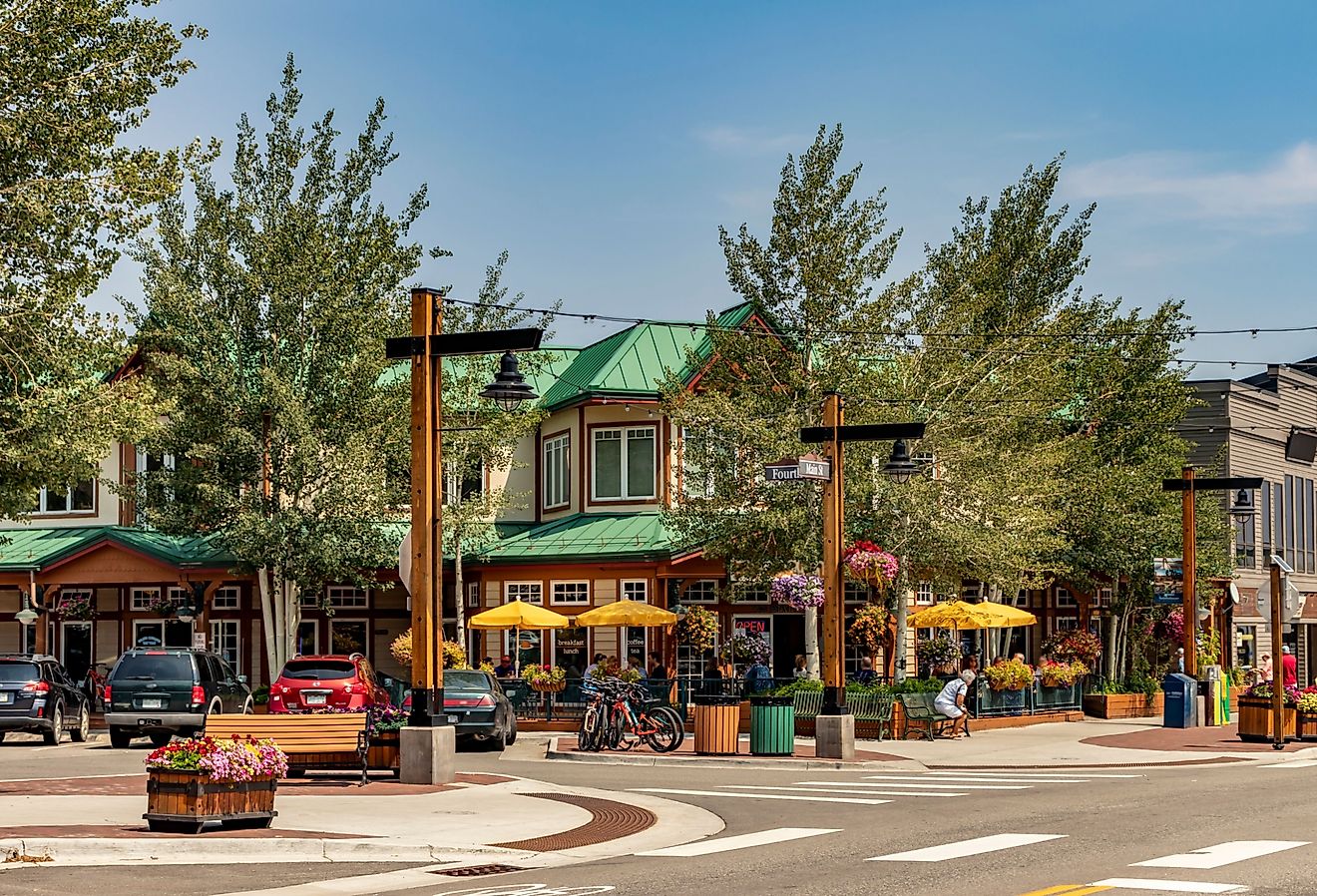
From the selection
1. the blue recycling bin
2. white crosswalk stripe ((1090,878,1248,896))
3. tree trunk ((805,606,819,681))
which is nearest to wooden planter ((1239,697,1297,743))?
the blue recycling bin

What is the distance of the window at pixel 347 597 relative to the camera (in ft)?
148

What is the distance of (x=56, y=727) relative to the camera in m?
32.3

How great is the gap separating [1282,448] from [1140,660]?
10.1 metres

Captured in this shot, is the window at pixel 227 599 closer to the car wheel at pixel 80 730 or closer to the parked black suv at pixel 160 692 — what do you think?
the car wheel at pixel 80 730

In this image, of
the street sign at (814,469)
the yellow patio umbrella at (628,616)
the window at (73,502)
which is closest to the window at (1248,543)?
the yellow patio umbrella at (628,616)

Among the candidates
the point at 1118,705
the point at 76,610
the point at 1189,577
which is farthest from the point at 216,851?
the point at 76,610

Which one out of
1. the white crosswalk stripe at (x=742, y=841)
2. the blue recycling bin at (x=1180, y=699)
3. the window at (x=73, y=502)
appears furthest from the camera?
the window at (x=73, y=502)

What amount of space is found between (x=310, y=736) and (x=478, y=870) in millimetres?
8633

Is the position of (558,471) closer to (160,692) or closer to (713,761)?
(160,692)

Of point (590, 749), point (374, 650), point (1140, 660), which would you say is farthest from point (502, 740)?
point (1140, 660)

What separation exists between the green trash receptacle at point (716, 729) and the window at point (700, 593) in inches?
575

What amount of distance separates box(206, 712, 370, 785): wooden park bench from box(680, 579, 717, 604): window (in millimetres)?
20655

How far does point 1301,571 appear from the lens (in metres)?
53.1

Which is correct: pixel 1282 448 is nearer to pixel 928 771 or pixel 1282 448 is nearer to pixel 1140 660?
pixel 1140 660
